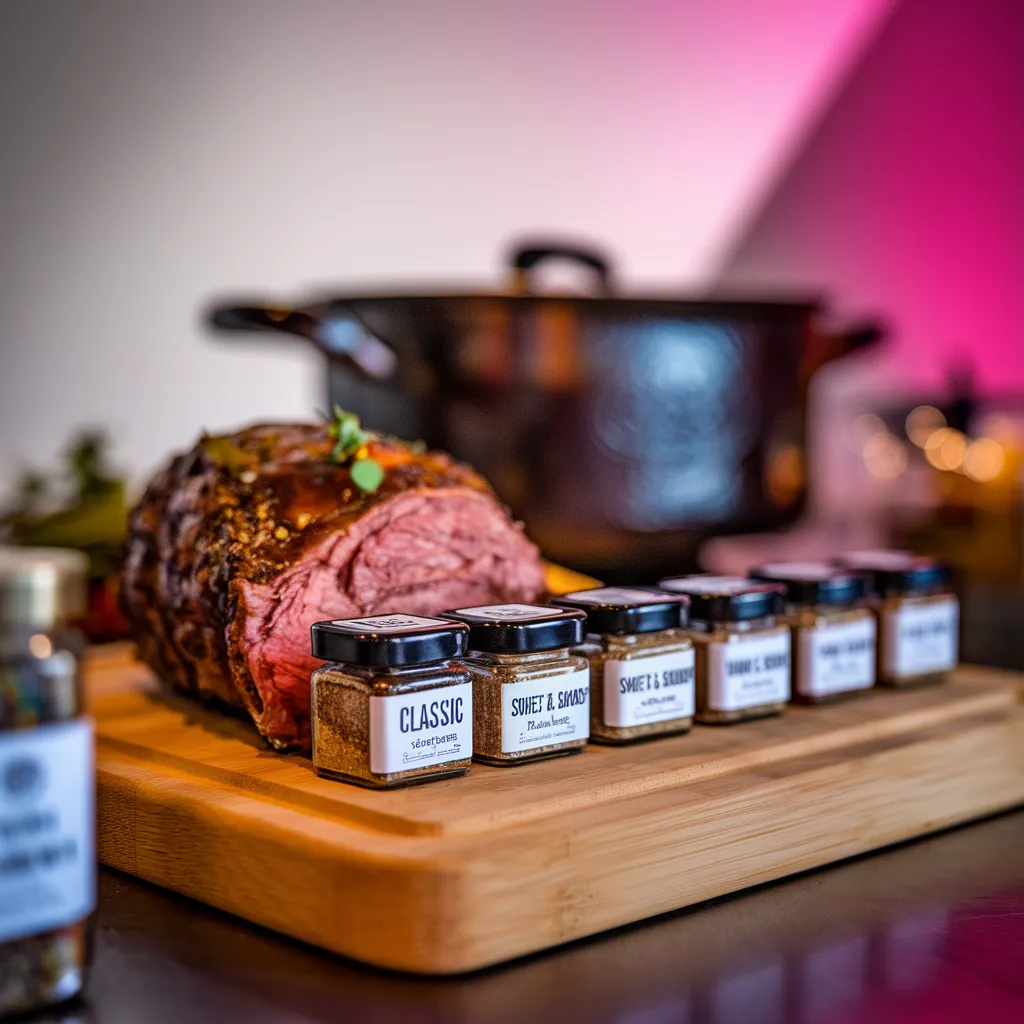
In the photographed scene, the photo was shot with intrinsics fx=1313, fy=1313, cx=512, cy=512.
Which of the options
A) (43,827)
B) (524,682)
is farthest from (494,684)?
(43,827)

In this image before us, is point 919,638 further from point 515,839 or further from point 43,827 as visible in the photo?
point 43,827

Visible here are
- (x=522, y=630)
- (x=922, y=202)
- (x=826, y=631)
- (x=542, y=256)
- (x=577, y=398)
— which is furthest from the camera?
(x=922, y=202)

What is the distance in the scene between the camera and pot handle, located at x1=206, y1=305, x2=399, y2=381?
3.80ft

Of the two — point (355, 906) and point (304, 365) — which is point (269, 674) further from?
point (304, 365)

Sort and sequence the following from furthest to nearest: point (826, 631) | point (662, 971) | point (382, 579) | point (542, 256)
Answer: point (542, 256), point (826, 631), point (382, 579), point (662, 971)

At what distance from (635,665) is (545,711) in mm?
82

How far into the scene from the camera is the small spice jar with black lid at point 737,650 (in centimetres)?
103

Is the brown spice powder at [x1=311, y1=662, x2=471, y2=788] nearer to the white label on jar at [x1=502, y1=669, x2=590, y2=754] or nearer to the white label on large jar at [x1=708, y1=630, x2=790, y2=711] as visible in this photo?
the white label on jar at [x1=502, y1=669, x2=590, y2=754]

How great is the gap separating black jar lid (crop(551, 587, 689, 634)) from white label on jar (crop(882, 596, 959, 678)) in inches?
10.8

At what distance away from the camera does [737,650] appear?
1.03 meters

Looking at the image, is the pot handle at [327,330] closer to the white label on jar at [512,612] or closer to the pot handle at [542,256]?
the pot handle at [542,256]

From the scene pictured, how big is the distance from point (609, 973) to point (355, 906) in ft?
0.49

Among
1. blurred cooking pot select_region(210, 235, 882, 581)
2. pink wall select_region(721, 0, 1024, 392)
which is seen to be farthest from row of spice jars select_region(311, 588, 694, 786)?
pink wall select_region(721, 0, 1024, 392)

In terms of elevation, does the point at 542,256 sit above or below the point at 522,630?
above
